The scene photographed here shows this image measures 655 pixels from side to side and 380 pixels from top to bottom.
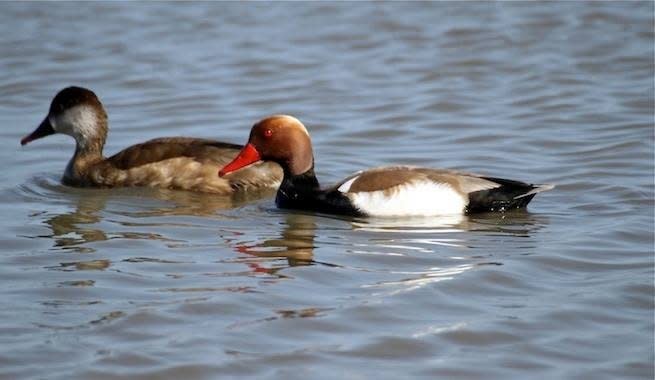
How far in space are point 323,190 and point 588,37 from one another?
7344 millimetres

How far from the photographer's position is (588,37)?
15242 mm

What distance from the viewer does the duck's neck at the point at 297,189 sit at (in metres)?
8.92

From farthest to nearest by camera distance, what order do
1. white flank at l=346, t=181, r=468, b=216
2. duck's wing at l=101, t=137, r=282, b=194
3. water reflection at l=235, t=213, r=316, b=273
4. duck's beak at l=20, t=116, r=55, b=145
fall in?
1. duck's beak at l=20, t=116, r=55, b=145
2. duck's wing at l=101, t=137, r=282, b=194
3. white flank at l=346, t=181, r=468, b=216
4. water reflection at l=235, t=213, r=316, b=273

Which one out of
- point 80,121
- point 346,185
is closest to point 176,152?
point 80,121

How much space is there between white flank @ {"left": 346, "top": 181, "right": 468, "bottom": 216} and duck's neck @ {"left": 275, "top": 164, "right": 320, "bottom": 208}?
1.42 feet

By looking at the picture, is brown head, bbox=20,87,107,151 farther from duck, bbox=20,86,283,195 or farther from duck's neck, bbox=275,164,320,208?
duck's neck, bbox=275,164,320,208

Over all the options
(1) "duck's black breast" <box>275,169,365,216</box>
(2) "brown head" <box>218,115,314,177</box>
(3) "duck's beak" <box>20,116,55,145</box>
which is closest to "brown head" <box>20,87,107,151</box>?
(3) "duck's beak" <box>20,116,55,145</box>

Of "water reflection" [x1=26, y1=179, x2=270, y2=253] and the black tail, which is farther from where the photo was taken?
the black tail

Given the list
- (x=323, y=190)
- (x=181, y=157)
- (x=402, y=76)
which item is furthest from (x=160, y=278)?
(x=402, y=76)

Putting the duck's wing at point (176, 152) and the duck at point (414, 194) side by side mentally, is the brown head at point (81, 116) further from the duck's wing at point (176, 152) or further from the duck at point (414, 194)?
the duck at point (414, 194)

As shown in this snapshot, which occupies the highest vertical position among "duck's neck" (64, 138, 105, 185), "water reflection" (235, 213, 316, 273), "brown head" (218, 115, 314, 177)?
"brown head" (218, 115, 314, 177)

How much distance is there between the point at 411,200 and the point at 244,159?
1342 millimetres

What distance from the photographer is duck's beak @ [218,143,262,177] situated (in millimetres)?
9141

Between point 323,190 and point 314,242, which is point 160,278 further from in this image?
point 323,190
